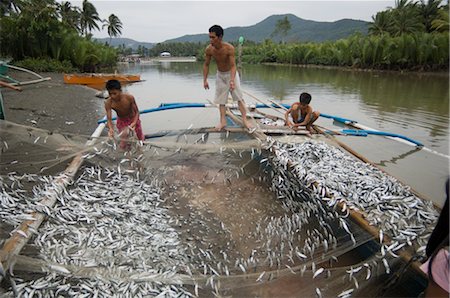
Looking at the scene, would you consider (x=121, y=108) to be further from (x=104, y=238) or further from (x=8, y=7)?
(x=8, y=7)

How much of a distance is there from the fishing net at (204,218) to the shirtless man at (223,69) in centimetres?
92

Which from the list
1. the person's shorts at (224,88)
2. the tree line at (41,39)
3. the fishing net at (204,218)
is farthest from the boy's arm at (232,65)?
the tree line at (41,39)

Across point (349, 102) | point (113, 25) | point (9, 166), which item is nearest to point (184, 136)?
point (9, 166)

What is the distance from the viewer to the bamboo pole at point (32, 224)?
2738mm

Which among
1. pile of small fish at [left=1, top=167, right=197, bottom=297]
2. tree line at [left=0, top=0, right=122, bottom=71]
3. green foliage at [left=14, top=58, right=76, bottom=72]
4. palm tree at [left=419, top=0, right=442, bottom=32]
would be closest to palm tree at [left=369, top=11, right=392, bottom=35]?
palm tree at [left=419, top=0, right=442, bottom=32]

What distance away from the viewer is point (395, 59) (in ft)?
100

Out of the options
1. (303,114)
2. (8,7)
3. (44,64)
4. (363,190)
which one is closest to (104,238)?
(363,190)

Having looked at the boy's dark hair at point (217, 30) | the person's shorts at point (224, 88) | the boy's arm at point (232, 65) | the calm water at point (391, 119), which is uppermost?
the boy's dark hair at point (217, 30)

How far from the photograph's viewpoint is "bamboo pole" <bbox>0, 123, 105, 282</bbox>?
2.74 m

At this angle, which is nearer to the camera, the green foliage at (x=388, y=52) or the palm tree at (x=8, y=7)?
the palm tree at (x=8, y=7)

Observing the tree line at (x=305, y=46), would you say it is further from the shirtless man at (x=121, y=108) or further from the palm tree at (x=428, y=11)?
the shirtless man at (x=121, y=108)

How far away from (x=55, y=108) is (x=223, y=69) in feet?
25.9

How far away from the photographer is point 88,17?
4616 cm

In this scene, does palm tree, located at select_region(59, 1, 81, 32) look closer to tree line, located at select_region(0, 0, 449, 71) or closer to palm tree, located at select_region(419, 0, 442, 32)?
tree line, located at select_region(0, 0, 449, 71)
